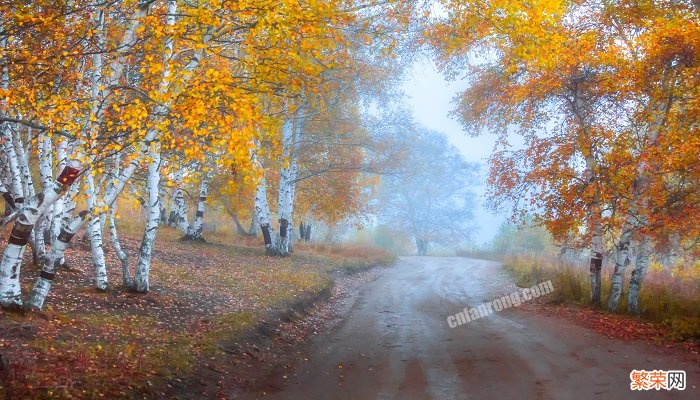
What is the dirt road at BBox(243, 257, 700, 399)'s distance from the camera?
28.3ft

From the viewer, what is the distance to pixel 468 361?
10555mm

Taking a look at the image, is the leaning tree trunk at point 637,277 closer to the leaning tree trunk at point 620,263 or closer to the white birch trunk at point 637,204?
the white birch trunk at point 637,204

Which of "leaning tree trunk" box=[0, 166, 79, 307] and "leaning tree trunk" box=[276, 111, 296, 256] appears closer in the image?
"leaning tree trunk" box=[0, 166, 79, 307]

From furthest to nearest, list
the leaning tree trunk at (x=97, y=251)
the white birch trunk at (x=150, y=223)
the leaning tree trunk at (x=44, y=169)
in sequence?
the white birch trunk at (x=150, y=223)
the leaning tree trunk at (x=97, y=251)
the leaning tree trunk at (x=44, y=169)

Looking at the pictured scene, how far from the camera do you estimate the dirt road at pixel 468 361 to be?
864 cm

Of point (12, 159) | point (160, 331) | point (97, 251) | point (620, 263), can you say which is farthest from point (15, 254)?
point (620, 263)

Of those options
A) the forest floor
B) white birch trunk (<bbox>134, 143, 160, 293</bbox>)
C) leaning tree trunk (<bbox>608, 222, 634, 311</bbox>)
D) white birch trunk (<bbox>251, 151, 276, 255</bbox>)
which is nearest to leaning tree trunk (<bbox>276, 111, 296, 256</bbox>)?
white birch trunk (<bbox>251, 151, 276, 255</bbox>)

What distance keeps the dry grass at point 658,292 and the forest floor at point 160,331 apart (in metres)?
→ 7.60

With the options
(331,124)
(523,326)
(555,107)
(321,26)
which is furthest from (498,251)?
(321,26)

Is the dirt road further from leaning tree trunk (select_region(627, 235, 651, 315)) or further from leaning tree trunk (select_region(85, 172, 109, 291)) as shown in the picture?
leaning tree trunk (select_region(85, 172, 109, 291))

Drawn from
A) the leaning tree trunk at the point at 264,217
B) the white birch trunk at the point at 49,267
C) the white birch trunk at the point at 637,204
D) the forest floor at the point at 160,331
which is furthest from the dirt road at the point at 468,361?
the leaning tree trunk at the point at 264,217

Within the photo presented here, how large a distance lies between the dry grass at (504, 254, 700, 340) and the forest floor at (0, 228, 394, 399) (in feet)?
24.9

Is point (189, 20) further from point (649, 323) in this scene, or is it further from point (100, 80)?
point (649, 323)

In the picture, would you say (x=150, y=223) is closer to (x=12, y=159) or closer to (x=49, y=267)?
(x=12, y=159)
